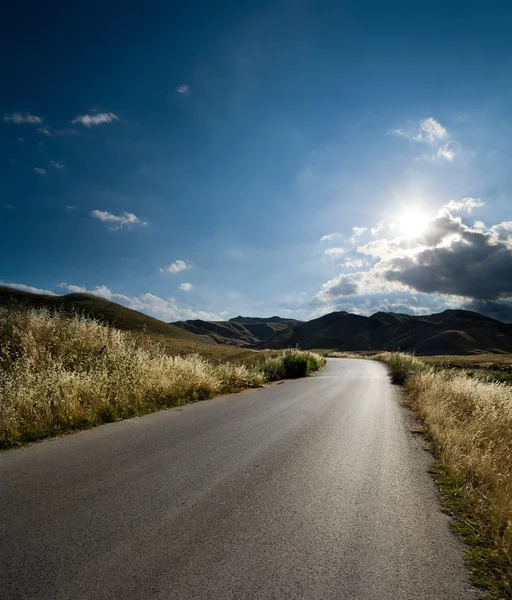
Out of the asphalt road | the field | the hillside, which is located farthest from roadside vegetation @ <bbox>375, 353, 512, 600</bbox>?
the hillside

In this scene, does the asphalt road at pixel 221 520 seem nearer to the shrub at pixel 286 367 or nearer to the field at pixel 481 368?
the shrub at pixel 286 367

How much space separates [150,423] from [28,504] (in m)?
3.74

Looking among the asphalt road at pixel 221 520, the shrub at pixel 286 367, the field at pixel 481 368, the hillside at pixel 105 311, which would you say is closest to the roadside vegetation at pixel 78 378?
the asphalt road at pixel 221 520

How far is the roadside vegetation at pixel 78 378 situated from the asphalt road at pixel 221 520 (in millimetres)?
791

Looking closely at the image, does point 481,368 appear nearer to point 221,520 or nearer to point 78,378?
point 78,378

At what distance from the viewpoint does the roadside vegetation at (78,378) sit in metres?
6.53

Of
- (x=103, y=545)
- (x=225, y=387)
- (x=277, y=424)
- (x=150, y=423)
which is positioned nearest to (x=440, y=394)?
(x=277, y=424)

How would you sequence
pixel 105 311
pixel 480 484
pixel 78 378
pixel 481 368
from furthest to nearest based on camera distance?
pixel 105 311, pixel 481 368, pixel 78 378, pixel 480 484

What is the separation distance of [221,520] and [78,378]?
5621 mm

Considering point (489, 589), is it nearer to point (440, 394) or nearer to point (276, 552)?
point (276, 552)

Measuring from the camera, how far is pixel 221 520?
351 centimetres

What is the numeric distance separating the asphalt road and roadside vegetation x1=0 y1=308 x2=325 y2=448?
2.60 ft

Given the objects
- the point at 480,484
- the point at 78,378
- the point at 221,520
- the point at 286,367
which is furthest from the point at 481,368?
the point at 221,520

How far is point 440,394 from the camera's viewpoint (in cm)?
1128
